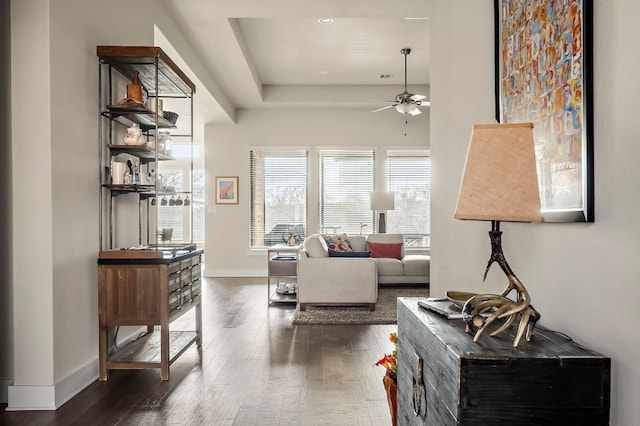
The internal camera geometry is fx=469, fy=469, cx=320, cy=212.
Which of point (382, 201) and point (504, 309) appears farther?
point (382, 201)

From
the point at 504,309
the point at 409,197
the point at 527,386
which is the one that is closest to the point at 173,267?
the point at 504,309

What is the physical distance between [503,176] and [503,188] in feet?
0.11

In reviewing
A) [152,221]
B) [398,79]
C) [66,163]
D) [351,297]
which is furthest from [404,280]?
[66,163]

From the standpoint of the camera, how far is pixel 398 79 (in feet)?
25.4

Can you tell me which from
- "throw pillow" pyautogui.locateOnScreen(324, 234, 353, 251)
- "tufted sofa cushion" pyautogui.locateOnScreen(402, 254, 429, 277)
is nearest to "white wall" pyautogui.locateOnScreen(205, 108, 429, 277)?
"throw pillow" pyautogui.locateOnScreen(324, 234, 353, 251)

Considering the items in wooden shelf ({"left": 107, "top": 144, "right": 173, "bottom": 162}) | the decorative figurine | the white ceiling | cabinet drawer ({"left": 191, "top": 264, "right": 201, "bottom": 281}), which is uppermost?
the white ceiling

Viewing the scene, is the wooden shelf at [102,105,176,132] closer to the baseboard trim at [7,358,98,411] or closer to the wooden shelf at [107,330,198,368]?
the wooden shelf at [107,330,198,368]

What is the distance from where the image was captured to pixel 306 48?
631 cm

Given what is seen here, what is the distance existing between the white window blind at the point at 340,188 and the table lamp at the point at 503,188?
24.1 ft

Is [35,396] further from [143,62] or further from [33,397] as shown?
[143,62]

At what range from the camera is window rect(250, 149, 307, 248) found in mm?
8750

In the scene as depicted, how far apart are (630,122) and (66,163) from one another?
2.91 metres

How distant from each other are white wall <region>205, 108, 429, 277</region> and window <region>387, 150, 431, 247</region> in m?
0.27

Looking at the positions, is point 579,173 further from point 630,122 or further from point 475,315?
point 475,315
